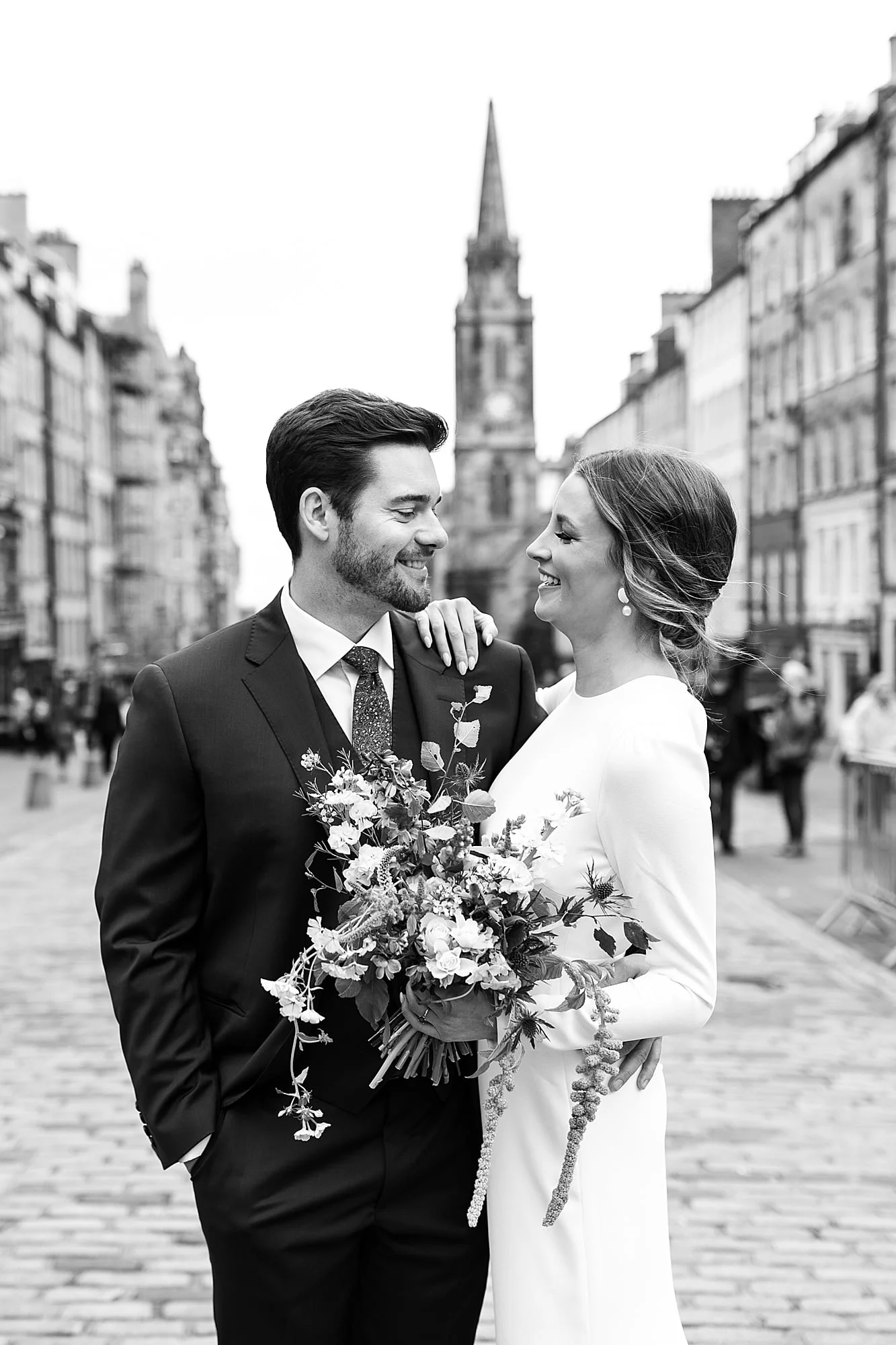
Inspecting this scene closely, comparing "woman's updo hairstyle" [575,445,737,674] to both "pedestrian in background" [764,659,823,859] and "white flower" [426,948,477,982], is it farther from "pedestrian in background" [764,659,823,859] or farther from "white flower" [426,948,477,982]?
"pedestrian in background" [764,659,823,859]

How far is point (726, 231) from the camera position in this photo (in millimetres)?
60812

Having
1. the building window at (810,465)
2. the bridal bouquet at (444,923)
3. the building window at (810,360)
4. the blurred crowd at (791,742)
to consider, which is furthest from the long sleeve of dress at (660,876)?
the building window at (810,360)

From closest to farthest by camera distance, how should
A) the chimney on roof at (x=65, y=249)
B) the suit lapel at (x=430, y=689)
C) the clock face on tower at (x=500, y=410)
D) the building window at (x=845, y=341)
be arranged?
1. the suit lapel at (x=430, y=689)
2. the building window at (x=845, y=341)
3. the chimney on roof at (x=65, y=249)
4. the clock face on tower at (x=500, y=410)

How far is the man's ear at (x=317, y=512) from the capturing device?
325 cm

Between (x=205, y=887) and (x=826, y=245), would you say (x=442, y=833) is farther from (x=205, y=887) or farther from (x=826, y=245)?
(x=826, y=245)

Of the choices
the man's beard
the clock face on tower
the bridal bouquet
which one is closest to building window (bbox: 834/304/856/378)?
the man's beard

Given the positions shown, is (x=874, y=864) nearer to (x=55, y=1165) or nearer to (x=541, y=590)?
(x=55, y=1165)

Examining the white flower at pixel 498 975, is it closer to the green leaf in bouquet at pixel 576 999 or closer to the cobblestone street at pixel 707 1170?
the green leaf in bouquet at pixel 576 999

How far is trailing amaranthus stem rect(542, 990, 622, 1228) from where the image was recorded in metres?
2.72

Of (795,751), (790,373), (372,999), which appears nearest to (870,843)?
(795,751)

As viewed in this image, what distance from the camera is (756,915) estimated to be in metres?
13.1

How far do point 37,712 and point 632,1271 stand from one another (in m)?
31.6

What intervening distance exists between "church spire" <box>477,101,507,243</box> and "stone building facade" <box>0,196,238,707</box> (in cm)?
3406

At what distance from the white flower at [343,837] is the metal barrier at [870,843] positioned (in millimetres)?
9025
